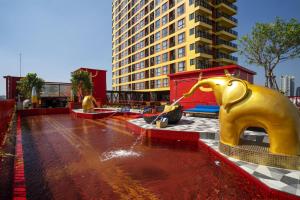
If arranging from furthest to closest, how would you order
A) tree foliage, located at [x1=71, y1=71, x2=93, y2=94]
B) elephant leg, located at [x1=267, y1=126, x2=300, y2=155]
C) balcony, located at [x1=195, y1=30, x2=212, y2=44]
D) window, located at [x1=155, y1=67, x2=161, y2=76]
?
window, located at [x1=155, y1=67, x2=161, y2=76]
balcony, located at [x1=195, y1=30, x2=212, y2=44]
tree foliage, located at [x1=71, y1=71, x2=93, y2=94]
elephant leg, located at [x1=267, y1=126, x2=300, y2=155]

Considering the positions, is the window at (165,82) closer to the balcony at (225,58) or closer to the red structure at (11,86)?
the balcony at (225,58)

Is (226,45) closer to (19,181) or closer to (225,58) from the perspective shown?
(225,58)

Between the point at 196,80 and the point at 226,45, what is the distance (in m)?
24.7

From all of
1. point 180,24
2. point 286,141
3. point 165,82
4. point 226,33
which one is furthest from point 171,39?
point 286,141

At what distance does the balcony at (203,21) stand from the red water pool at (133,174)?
29085 mm

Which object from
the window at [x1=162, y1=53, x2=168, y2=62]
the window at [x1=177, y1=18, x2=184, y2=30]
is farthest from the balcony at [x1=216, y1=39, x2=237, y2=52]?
the window at [x1=162, y1=53, x2=168, y2=62]

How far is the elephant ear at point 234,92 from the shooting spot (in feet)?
17.9

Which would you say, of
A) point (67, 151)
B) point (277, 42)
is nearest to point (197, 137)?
point (67, 151)

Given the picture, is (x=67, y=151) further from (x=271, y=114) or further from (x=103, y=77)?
(x=103, y=77)

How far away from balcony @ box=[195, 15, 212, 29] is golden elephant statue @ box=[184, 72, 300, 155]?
29159 millimetres

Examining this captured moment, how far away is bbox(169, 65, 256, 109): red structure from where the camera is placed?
607 inches

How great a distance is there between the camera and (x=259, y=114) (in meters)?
5.09

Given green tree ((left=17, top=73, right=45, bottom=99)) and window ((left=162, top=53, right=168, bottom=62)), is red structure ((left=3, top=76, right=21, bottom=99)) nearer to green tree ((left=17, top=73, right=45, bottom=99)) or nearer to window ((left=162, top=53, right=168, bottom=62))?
green tree ((left=17, top=73, right=45, bottom=99))

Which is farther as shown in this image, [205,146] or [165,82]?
[165,82]
